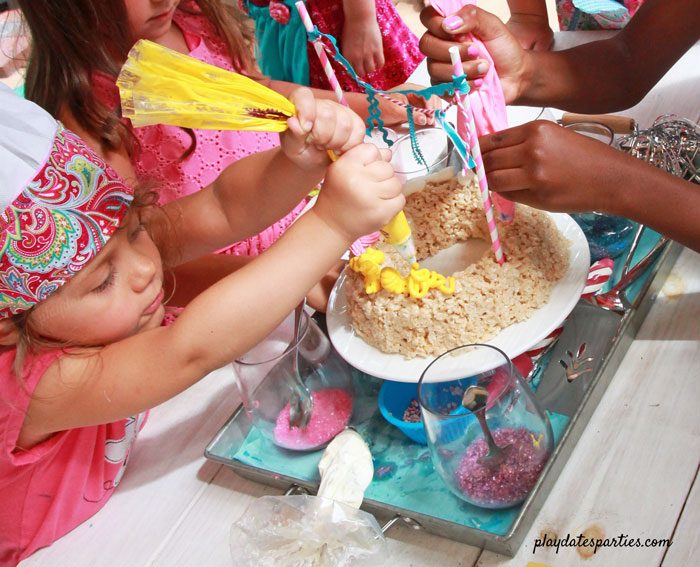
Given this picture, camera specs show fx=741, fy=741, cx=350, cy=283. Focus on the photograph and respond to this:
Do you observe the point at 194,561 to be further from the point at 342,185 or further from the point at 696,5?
the point at 696,5

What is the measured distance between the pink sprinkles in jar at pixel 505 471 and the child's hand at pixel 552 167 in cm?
26

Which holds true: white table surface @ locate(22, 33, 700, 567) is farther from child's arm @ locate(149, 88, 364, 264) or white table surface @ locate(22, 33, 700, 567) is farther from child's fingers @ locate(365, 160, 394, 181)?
child's fingers @ locate(365, 160, 394, 181)

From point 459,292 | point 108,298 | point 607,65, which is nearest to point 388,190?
point 459,292

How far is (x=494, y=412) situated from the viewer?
674 mm

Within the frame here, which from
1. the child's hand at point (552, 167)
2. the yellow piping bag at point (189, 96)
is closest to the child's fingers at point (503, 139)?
the child's hand at point (552, 167)

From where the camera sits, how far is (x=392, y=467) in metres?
0.79

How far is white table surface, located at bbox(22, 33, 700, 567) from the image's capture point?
67 cm

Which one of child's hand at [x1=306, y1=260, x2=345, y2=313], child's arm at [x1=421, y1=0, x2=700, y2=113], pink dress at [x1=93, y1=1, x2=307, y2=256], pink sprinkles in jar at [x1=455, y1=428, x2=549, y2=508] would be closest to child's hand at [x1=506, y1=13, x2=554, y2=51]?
child's arm at [x1=421, y1=0, x2=700, y2=113]

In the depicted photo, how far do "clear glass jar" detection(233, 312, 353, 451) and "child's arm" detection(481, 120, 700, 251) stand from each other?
27 cm

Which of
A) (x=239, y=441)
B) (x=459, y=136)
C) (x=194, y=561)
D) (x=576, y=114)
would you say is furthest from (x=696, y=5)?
(x=194, y=561)

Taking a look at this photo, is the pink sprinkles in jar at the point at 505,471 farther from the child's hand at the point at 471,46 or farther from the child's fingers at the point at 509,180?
the child's hand at the point at 471,46

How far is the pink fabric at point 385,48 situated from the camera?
5.49 feet

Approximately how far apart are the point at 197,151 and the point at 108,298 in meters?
0.53

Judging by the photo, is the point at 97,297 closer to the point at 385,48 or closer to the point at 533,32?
the point at 533,32
